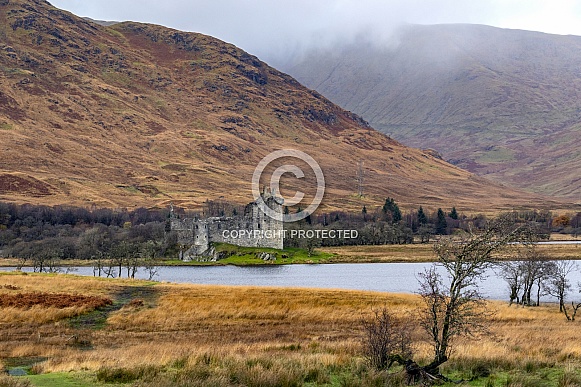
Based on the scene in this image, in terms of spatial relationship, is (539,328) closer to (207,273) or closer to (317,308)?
(317,308)

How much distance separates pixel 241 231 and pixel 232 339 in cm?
10746

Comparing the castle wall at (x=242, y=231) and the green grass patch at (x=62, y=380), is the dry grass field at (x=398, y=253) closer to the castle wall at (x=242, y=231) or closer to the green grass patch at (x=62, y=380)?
the castle wall at (x=242, y=231)

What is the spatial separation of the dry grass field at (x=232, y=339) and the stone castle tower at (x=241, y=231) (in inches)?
3152

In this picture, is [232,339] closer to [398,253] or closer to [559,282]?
[559,282]

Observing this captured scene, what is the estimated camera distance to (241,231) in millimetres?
136875

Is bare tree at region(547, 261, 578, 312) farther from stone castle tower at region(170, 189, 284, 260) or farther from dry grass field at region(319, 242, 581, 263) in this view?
stone castle tower at region(170, 189, 284, 260)

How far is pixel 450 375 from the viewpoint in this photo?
1884 centimetres

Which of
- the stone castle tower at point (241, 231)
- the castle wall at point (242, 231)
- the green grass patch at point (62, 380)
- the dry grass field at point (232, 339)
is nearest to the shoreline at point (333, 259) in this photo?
the stone castle tower at point (241, 231)

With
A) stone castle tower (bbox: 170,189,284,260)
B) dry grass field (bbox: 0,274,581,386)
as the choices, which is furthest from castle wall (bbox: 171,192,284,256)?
dry grass field (bbox: 0,274,581,386)

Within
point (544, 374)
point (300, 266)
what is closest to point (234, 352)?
point (544, 374)

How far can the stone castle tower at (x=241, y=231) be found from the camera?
5315 inches

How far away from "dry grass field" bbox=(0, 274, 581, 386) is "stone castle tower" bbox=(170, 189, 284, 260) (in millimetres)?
80064

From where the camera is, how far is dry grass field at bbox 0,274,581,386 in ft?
58.6

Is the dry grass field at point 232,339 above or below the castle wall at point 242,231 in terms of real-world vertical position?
below
